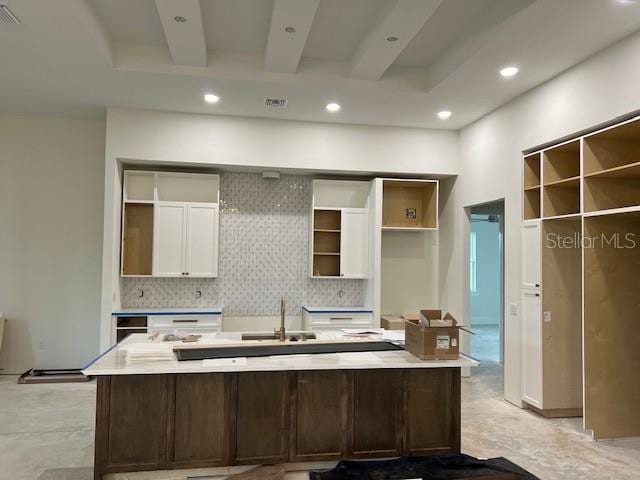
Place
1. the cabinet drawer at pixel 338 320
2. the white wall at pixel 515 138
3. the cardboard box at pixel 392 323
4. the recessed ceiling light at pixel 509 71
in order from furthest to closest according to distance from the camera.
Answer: the cardboard box at pixel 392 323 → the cabinet drawer at pixel 338 320 → the recessed ceiling light at pixel 509 71 → the white wall at pixel 515 138

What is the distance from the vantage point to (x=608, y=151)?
4.00 metres

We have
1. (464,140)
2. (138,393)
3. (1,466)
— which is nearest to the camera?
(138,393)

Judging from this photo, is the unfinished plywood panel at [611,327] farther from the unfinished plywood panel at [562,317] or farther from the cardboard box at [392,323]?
the cardboard box at [392,323]

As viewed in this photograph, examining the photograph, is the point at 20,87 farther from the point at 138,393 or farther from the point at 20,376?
the point at 138,393

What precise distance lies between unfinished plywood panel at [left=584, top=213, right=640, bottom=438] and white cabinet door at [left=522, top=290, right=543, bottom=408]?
22.7 inches

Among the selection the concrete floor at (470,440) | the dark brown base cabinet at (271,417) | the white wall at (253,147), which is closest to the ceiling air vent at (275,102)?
the white wall at (253,147)

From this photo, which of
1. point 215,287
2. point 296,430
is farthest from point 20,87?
point 296,430

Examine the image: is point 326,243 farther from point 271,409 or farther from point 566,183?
point 271,409

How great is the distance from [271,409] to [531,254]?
3.04 metres

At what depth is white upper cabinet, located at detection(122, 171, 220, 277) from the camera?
5676 mm

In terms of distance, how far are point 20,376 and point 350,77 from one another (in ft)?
17.0

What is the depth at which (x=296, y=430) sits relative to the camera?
123 inches

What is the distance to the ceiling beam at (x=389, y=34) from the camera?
3.35m

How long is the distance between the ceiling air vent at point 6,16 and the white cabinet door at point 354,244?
3.92m
